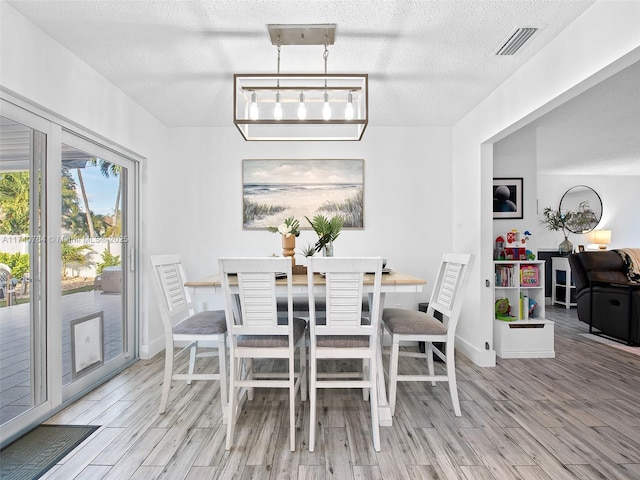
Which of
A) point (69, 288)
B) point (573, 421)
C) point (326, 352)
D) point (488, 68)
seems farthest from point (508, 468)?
point (69, 288)

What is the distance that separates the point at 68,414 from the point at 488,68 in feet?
12.9

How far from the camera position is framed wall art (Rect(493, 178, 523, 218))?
12.8ft

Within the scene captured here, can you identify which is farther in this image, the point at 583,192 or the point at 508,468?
the point at 583,192

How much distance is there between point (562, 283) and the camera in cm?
602

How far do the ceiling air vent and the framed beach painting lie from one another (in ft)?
5.92

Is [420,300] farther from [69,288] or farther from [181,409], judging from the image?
[69,288]

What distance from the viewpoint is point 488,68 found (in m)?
2.65

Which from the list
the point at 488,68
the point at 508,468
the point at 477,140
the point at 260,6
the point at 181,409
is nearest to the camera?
the point at 508,468

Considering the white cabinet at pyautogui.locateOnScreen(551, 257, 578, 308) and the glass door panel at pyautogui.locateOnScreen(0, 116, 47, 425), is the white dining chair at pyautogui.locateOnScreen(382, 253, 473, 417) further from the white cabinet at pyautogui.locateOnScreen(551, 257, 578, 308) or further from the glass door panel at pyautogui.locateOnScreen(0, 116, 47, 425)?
the white cabinet at pyautogui.locateOnScreen(551, 257, 578, 308)

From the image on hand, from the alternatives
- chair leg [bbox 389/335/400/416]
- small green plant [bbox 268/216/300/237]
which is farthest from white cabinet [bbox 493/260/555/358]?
small green plant [bbox 268/216/300/237]

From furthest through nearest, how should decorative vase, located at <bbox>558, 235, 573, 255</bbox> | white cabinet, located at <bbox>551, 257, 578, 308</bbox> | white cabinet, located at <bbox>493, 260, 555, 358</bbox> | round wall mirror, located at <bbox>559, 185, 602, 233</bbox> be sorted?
round wall mirror, located at <bbox>559, 185, 602, 233</bbox>, decorative vase, located at <bbox>558, 235, 573, 255</bbox>, white cabinet, located at <bbox>551, 257, 578, 308</bbox>, white cabinet, located at <bbox>493, 260, 555, 358</bbox>

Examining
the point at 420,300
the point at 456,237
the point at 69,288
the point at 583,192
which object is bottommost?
the point at 420,300

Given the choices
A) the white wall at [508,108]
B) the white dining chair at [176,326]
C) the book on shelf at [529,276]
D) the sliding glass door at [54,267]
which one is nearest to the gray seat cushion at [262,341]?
the white dining chair at [176,326]

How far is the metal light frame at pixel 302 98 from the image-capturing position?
7.30ft
